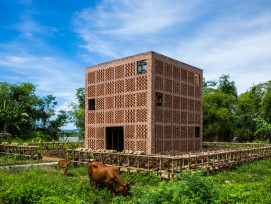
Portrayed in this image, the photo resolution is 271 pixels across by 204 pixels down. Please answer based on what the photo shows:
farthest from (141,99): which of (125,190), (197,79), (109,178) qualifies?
(125,190)

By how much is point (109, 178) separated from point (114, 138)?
53.3 feet

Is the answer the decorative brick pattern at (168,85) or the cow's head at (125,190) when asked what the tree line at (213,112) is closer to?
the decorative brick pattern at (168,85)

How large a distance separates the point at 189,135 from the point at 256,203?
67.7 ft

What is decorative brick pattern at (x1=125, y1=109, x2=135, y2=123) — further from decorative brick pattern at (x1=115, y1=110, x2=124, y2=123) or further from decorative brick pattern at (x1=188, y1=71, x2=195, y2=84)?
decorative brick pattern at (x1=188, y1=71, x2=195, y2=84)

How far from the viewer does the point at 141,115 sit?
76.5 ft

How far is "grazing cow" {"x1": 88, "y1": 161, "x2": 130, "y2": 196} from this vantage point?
446 inches

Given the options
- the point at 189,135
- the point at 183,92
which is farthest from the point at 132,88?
the point at 189,135

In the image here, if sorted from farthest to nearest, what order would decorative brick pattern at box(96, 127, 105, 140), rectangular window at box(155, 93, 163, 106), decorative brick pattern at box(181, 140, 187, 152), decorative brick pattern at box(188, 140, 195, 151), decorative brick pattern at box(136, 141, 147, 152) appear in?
decorative brick pattern at box(188, 140, 195, 151) < decorative brick pattern at box(96, 127, 105, 140) < decorative brick pattern at box(181, 140, 187, 152) < rectangular window at box(155, 93, 163, 106) < decorative brick pattern at box(136, 141, 147, 152)

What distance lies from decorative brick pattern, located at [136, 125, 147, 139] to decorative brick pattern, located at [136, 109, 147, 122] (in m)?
0.54

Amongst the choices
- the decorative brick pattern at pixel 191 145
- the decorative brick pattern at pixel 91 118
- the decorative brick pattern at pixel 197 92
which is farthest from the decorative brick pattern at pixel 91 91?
the decorative brick pattern at pixel 191 145

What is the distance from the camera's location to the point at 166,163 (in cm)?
1688

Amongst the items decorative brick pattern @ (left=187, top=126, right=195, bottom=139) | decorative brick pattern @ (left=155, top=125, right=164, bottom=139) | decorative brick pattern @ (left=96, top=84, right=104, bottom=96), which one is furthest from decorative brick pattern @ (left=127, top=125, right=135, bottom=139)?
decorative brick pattern @ (left=187, top=126, right=195, bottom=139)

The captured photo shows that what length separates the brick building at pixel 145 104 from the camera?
75.8 ft

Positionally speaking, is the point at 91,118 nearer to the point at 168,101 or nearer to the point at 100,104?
the point at 100,104
